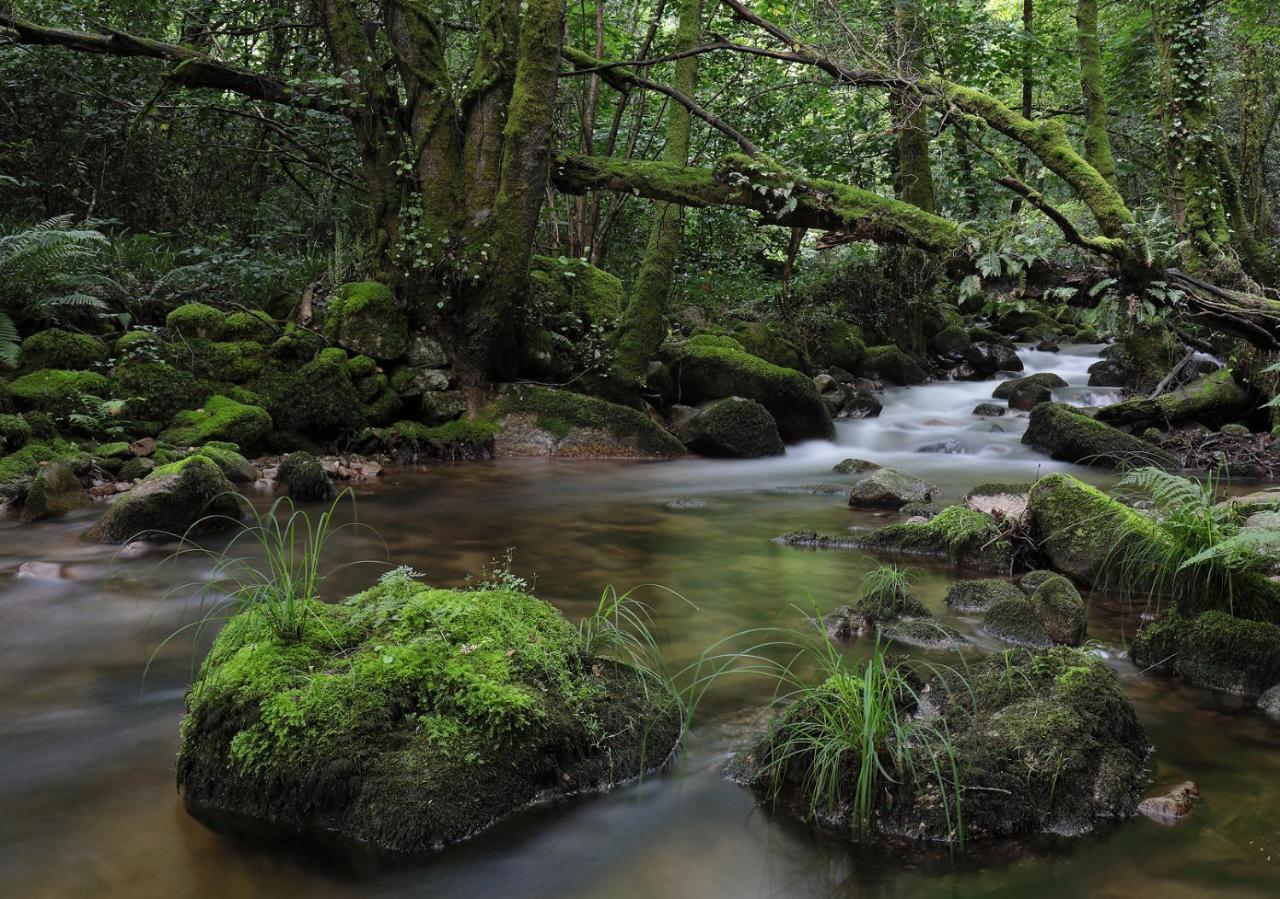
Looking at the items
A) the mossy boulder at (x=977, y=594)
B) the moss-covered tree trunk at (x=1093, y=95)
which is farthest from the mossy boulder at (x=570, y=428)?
the moss-covered tree trunk at (x=1093, y=95)

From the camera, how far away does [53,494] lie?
7.16m

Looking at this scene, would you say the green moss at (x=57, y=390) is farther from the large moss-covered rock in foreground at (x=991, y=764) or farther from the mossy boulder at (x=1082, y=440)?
the mossy boulder at (x=1082, y=440)

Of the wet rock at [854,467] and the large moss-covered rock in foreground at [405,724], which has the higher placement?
the large moss-covered rock in foreground at [405,724]

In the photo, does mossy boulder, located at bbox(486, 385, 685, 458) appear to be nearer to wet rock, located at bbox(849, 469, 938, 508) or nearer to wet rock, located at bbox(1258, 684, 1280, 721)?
wet rock, located at bbox(849, 469, 938, 508)

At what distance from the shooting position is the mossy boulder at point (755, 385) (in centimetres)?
1247

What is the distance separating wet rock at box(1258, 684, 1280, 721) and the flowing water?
0.20 ft

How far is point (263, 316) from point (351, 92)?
2.83 m

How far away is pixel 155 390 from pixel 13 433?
1434mm

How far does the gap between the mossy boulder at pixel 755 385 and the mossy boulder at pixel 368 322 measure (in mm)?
3902

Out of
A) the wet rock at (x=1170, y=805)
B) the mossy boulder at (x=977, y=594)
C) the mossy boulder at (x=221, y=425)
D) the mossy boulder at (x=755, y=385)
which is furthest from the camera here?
the mossy boulder at (x=755, y=385)

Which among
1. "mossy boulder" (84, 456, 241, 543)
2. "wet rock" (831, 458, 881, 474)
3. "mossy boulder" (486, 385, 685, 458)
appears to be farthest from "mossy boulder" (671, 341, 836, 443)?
"mossy boulder" (84, 456, 241, 543)

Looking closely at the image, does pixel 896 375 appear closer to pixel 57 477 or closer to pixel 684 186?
pixel 684 186

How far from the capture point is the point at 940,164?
2127cm

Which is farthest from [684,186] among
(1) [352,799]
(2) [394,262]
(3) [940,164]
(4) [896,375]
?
(3) [940,164]
